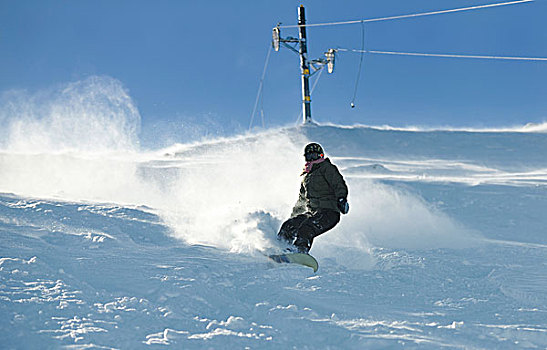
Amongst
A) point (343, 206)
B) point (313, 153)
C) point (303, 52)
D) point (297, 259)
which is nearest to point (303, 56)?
point (303, 52)

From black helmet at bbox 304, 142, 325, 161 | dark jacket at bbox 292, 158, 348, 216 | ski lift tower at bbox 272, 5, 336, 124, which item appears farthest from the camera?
Answer: ski lift tower at bbox 272, 5, 336, 124

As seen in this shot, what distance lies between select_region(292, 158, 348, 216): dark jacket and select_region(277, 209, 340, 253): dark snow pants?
0.12 m

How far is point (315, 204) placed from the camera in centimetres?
633

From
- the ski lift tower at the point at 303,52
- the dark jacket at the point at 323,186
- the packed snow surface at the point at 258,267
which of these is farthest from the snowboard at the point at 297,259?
the ski lift tower at the point at 303,52

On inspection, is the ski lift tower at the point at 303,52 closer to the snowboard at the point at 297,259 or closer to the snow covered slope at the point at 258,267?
the snow covered slope at the point at 258,267

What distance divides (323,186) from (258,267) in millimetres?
1839

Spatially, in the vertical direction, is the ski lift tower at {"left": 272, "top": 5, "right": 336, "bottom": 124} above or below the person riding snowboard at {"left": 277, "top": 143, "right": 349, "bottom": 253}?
above

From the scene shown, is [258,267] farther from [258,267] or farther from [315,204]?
[315,204]

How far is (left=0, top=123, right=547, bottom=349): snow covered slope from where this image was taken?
3299mm

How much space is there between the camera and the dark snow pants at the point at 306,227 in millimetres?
5691

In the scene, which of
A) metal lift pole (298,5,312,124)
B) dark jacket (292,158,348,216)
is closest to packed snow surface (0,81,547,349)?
dark jacket (292,158,348,216)

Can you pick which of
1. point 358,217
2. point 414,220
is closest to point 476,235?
point 414,220

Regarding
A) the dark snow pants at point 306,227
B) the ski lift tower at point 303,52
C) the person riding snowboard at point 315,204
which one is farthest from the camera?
the ski lift tower at point 303,52

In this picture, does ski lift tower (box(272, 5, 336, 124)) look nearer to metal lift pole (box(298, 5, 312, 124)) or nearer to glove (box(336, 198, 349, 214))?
metal lift pole (box(298, 5, 312, 124))
